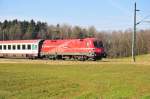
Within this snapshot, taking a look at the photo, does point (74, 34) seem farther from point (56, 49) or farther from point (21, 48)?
point (56, 49)

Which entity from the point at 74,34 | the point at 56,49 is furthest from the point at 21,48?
the point at 74,34

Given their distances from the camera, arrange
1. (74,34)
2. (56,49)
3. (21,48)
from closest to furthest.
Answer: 1. (56,49)
2. (21,48)
3. (74,34)

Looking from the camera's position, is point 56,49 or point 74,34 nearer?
point 56,49

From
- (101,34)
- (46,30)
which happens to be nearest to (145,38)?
(101,34)

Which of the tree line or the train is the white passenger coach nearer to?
the train

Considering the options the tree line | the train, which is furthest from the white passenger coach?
the tree line

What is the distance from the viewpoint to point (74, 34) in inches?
6324

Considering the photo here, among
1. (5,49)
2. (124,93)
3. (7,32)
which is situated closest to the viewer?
(124,93)

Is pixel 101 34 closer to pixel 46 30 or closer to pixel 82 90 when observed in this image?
pixel 46 30

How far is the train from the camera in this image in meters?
51.7

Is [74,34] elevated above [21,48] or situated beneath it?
elevated above

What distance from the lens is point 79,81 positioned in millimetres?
23031

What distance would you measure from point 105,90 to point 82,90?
3.90 feet

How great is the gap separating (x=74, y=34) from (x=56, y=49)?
103896mm
